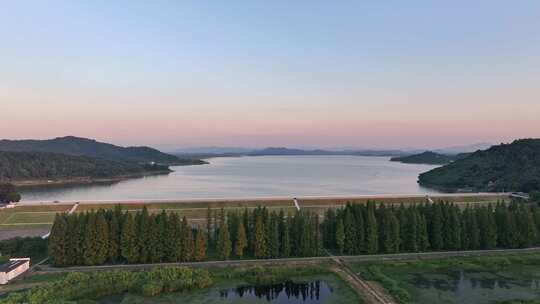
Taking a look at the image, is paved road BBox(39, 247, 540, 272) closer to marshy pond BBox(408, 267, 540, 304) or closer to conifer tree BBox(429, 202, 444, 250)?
conifer tree BBox(429, 202, 444, 250)

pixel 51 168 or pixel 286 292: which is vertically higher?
pixel 51 168

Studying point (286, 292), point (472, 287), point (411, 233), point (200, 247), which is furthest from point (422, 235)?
point (200, 247)

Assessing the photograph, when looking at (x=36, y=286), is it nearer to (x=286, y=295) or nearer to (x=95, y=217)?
(x=95, y=217)

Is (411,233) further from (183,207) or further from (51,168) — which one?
(51,168)

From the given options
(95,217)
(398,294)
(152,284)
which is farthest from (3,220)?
(398,294)

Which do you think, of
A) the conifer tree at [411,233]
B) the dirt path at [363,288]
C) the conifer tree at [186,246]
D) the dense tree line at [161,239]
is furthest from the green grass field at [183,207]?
the dirt path at [363,288]
